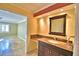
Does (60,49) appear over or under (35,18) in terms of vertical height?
under

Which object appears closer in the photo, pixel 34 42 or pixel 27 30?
pixel 27 30

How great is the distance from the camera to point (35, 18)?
179cm

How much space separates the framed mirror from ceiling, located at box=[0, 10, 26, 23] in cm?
58

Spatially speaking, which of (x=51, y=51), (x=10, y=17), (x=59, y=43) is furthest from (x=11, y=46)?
(x=59, y=43)

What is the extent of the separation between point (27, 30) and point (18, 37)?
212 mm

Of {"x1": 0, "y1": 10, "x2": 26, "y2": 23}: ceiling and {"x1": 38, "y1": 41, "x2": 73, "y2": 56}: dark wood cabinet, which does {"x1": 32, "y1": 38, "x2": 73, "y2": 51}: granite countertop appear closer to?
{"x1": 38, "y1": 41, "x2": 73, "y2": 56}: dark wood cabinet

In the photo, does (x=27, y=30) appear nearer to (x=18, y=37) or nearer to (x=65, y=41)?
(x=18, y=37)

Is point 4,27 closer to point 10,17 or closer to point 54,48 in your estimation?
point 10,17

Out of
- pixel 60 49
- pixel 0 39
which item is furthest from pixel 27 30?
pixel 60 49

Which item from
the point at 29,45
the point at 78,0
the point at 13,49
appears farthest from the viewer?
the point at 29,45

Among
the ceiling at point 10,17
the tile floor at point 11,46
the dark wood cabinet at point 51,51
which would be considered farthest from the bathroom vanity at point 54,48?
the ceiling at point 10,17

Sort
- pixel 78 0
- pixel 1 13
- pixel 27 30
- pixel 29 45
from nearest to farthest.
Answer: pixel 78 0, pixel 1 13, pixel 27 30, pixel 29 45

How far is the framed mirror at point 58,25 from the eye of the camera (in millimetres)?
1719

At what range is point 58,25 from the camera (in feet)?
5.87
